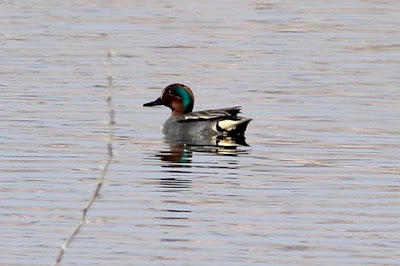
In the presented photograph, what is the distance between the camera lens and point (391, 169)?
1241cm

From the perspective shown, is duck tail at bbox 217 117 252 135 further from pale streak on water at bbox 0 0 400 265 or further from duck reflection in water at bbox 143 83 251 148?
pale streak on water at bbox 0 0 400 265

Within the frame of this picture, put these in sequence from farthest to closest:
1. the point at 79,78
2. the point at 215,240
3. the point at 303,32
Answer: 1. the point at 303,32
2. the point at 79,78
3. the point at 215,240

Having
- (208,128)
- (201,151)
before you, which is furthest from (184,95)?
(201,151)

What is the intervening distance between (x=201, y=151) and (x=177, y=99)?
2138 mm

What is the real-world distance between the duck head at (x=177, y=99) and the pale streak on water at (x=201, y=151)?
312 mm

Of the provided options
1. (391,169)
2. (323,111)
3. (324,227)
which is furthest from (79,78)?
(324,227)

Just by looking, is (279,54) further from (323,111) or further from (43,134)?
(43,134)

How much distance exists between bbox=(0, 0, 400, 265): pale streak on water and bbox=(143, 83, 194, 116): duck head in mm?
312

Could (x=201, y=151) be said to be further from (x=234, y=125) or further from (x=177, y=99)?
(x=177, y=99)

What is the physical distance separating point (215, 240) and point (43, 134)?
5195 millimetres

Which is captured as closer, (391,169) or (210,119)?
(391,169)

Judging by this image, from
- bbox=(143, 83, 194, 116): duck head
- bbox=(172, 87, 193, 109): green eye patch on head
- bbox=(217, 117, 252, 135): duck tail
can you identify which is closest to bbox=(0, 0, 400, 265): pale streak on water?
bbox=(217, 117, 252, 135): duck tail

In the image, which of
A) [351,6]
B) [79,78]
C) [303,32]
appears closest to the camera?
[79,78]

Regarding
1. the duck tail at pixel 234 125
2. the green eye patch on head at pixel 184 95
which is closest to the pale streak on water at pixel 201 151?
the duck tail at pixel 234 125
